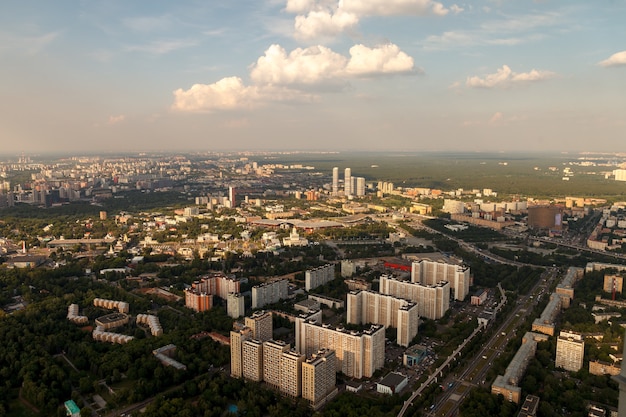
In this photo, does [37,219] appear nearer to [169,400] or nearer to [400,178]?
[169,400]

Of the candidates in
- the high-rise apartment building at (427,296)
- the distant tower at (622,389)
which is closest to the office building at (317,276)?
the high-rise apartment building at (427,296)

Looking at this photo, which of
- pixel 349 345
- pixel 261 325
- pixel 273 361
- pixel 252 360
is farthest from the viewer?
pixel 261 325

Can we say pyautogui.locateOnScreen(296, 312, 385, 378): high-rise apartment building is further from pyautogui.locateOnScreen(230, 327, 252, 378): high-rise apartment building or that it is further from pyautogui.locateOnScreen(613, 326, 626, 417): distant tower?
pyautogui.locateOnScreen(613, 326, 626, 417): distant tower

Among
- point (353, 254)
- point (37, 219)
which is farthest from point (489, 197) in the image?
point (37, 219)

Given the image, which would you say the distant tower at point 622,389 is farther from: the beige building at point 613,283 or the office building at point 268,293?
the beige building at point 613,283

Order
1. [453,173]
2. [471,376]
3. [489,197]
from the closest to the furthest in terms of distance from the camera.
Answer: [471,376] < [489,197] < [453,173]

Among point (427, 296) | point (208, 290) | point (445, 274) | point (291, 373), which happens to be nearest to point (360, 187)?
point (445, 274)

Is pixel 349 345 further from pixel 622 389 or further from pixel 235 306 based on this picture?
pixel 622 389
